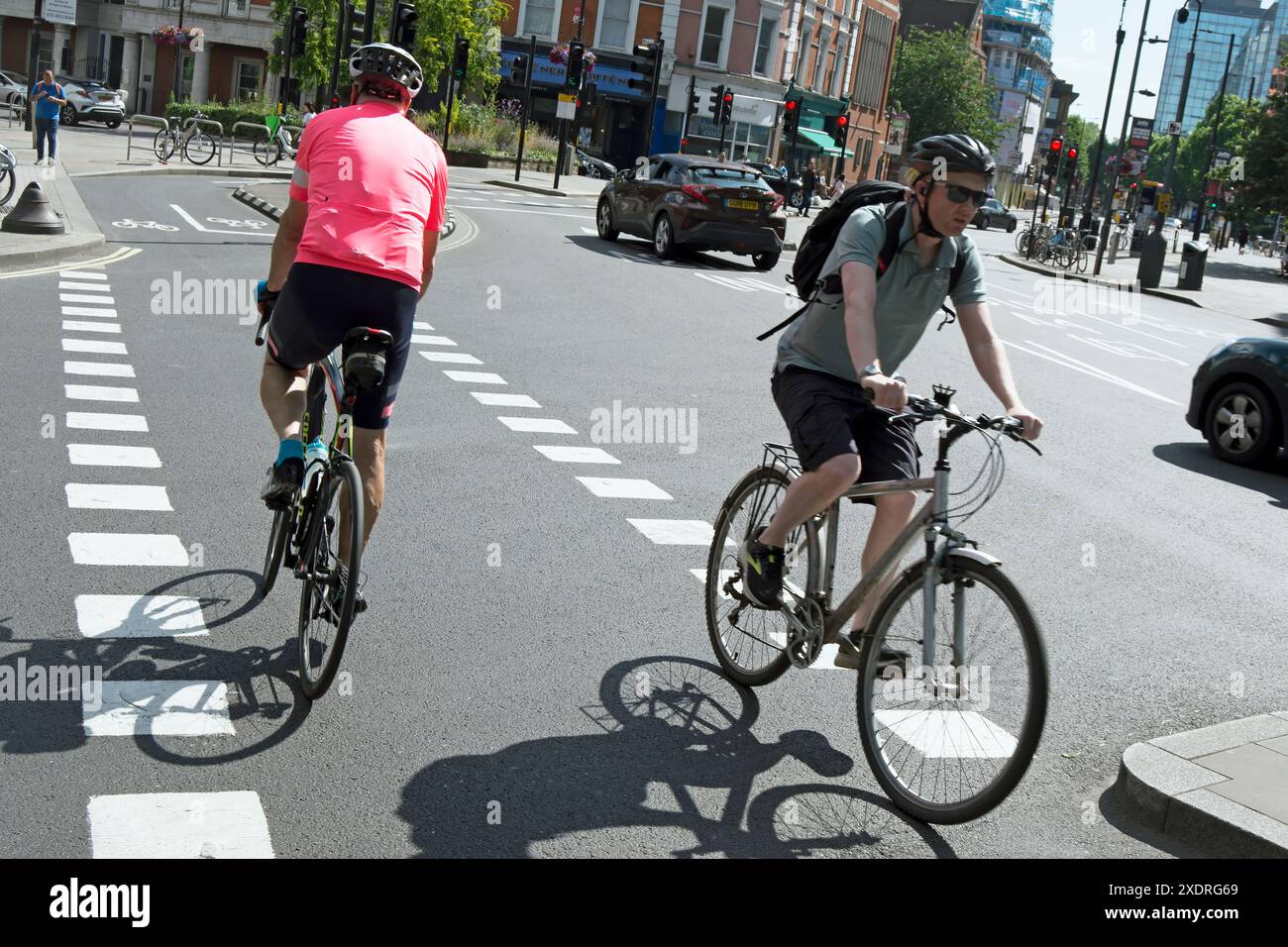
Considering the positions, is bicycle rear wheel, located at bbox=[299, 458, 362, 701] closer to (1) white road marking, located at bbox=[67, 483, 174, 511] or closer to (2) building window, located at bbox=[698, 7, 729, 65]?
(1) white road marking, located at bbox=[67, 483, 174, 511]

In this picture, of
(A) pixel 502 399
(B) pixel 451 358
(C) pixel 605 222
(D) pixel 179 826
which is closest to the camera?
(D) pixel 179 826

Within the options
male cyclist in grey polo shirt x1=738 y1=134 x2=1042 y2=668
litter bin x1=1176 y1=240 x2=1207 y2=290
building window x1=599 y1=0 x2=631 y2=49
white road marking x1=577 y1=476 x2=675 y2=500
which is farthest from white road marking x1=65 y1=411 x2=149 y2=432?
building window x1=599 y1=0 x2=631 y2=49

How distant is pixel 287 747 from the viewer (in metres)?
4.34

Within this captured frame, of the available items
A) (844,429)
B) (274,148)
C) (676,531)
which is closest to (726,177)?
(676,531)

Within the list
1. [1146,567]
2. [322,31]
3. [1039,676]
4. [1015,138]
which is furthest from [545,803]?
[1015,138]

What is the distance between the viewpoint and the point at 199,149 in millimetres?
37625

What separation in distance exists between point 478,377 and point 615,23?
191 ft

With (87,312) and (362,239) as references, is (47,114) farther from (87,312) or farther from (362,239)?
(362,239)

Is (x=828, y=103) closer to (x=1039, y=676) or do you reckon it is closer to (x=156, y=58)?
(x=156, y=58)

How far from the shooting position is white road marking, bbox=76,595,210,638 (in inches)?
204

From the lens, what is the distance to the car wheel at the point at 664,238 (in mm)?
24188

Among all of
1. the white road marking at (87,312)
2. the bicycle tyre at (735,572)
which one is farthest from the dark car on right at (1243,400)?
the white road marking at (87,312)

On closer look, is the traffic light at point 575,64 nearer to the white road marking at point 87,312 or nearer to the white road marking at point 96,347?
the white road marking at point 87,312

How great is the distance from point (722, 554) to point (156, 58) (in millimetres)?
71957
